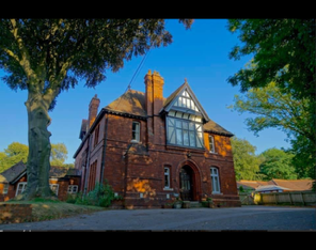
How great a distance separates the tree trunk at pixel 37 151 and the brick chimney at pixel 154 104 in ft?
27.3

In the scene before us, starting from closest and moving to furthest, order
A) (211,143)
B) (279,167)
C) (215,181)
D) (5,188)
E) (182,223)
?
(182,223) < (215,181) < (211,143) < (5,188) < (279,167)

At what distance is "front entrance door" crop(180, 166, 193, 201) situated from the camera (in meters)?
17.6

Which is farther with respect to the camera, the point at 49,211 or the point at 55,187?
the point at 55,187

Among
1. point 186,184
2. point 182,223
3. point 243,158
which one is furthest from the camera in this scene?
point 243,158

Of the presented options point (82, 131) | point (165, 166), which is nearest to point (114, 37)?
point (165, 166)

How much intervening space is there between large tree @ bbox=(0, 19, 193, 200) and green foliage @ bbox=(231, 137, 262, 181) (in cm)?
3691

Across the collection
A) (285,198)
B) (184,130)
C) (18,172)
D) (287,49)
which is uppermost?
(184,130)

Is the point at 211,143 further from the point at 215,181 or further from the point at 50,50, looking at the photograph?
the point at 50,50

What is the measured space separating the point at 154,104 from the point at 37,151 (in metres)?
10.6

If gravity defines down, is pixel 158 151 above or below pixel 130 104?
below

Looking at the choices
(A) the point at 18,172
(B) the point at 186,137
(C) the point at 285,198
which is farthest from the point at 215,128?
(A) the point at 18,172

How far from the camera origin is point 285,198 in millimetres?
21297

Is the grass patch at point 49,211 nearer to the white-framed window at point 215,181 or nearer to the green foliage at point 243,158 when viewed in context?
the white-framed window at point 215,181
